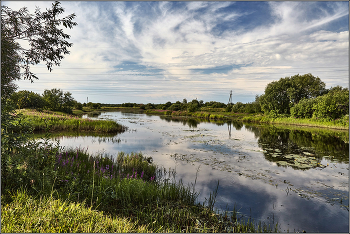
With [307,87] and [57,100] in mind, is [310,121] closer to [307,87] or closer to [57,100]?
[307,87]

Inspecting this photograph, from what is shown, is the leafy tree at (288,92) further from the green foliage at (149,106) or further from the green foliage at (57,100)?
the green foliage at (149,106)

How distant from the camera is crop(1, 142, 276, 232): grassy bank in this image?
10.4 feet

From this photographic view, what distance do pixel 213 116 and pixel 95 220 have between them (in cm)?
4800

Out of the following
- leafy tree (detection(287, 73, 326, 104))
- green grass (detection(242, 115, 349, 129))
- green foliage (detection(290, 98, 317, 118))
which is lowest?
green grass (detection(242, 115, 349, 129))

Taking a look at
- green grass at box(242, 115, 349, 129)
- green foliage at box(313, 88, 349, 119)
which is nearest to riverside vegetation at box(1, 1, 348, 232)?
green grass at box(242, 115, 349, 129)

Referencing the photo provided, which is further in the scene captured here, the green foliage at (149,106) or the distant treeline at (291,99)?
the green foliage at (149,106)

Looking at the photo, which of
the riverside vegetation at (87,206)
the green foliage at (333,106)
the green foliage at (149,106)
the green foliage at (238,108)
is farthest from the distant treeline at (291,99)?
the green foliage at (149,106)

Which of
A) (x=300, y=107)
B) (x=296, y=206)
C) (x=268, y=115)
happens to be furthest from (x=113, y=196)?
(x=268, y=115)

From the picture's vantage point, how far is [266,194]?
6.37 m

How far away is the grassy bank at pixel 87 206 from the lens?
10.4ft

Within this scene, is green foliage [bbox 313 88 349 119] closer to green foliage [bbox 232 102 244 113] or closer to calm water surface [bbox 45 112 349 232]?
calm water surface [bbox 45 112 349 232]

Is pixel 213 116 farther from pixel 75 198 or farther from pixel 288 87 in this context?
pixel 75 198

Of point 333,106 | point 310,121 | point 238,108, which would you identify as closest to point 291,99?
point 310,121

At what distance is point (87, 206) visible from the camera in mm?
4059
